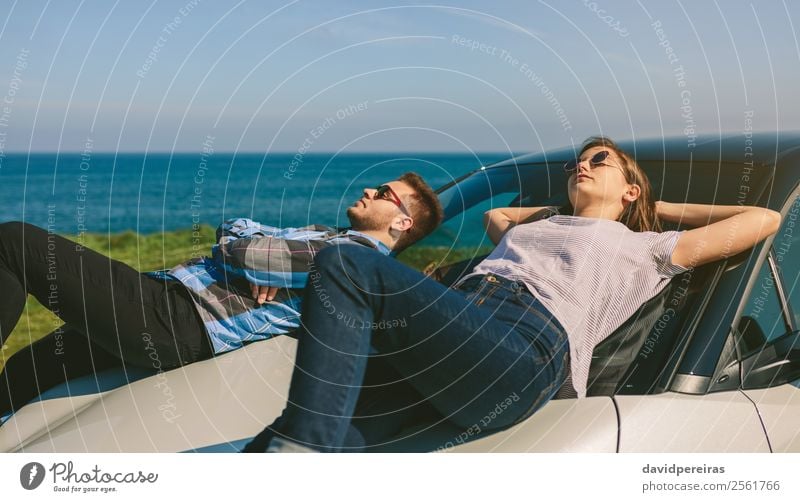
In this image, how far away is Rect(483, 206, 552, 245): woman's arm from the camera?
3611 millimetres

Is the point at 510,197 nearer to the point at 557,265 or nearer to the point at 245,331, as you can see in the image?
the point at 557,265

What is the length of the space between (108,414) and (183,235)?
10354 mm

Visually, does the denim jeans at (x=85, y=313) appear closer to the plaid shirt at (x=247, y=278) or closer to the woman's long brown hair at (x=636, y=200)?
the plaid shirt at (x=247, y=278)

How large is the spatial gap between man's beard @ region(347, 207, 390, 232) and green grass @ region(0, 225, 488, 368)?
247 millimetres

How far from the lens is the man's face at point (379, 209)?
141 inches

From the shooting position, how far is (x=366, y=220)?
357 centimetres

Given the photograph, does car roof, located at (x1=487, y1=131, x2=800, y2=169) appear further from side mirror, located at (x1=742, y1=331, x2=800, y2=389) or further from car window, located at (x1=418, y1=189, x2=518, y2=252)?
side mirror, located at (x1=742, y1=331, x2=800, y2=389)

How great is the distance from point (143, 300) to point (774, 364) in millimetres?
2350

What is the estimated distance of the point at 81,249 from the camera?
3.29m
